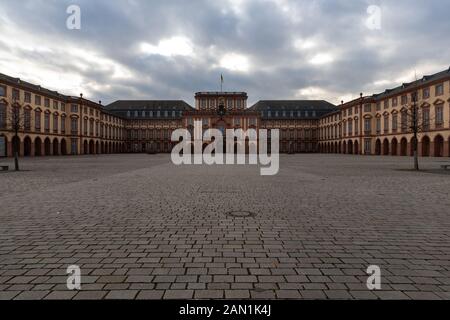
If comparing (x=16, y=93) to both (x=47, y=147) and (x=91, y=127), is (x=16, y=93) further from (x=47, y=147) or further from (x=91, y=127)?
(x=91, y=127)

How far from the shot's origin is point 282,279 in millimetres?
3379

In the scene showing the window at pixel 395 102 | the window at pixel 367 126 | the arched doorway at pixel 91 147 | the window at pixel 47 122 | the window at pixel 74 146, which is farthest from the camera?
the arched doorway at pixel 91 147

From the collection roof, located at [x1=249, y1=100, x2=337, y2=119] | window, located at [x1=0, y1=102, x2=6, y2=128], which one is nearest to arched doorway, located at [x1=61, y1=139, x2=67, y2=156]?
window, located at [x1=0, y1=102, x2=6, y2=128]

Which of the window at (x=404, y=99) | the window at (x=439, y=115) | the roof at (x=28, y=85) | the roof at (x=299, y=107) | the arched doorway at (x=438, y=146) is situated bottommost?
the arched doorway at (x=438, y=146)

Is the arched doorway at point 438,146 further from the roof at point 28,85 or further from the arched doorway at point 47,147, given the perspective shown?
the arched doorway at point 47,147

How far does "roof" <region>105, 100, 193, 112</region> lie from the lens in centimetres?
8988

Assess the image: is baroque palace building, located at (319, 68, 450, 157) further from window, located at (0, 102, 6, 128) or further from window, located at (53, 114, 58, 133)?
window, located at (53, 114, 58, 133)

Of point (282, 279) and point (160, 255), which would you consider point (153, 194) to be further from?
point (282, 279)

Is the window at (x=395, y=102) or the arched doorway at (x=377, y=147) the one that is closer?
the window at (x=395, y=102)

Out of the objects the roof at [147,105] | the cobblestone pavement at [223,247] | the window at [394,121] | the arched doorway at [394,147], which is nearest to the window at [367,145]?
the arched doorway at [394,147]

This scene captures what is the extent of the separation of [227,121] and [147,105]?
92.5 ft

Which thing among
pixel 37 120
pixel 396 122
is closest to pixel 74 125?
pixel 37 120

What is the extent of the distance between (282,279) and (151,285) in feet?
5.14

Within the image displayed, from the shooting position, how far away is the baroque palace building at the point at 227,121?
144 ft
